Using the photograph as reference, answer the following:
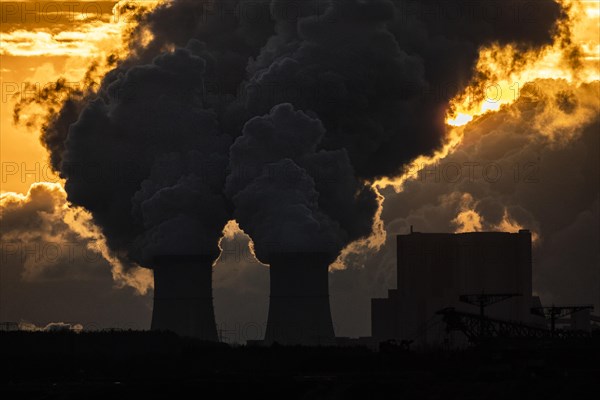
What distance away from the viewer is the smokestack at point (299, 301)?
164 m

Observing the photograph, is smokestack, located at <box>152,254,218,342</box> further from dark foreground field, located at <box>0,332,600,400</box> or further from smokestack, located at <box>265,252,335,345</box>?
smokestack, located at <box>265,252,335,345</box>

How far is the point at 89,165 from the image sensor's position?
186 meters

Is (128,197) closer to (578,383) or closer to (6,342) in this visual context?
(6,342)

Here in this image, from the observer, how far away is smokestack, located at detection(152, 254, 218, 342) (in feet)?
567

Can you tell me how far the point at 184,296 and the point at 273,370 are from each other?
37.2 meters

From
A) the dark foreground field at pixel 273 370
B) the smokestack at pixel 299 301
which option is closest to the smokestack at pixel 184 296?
the dark foreground field at pixel 273 370

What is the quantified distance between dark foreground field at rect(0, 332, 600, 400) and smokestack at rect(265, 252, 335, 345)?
8067 millimetres

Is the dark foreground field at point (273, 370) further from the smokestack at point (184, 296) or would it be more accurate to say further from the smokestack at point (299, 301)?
the smokestack at point (299, 301)

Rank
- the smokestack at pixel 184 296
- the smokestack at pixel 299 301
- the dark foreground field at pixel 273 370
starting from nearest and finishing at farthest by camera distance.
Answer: the dark foreground field at pixel 273 370
the smokestack at pixel 299 301
the smokestack at pixel 184 296

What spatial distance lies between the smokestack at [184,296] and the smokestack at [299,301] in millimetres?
8131

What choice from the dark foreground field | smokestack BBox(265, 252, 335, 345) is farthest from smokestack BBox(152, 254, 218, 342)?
smokestack BBox(265, 252, 335, 345)

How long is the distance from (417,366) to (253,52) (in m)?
62.1

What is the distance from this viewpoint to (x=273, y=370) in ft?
452

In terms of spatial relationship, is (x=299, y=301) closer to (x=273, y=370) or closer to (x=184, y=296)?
(x=184, y=296)
